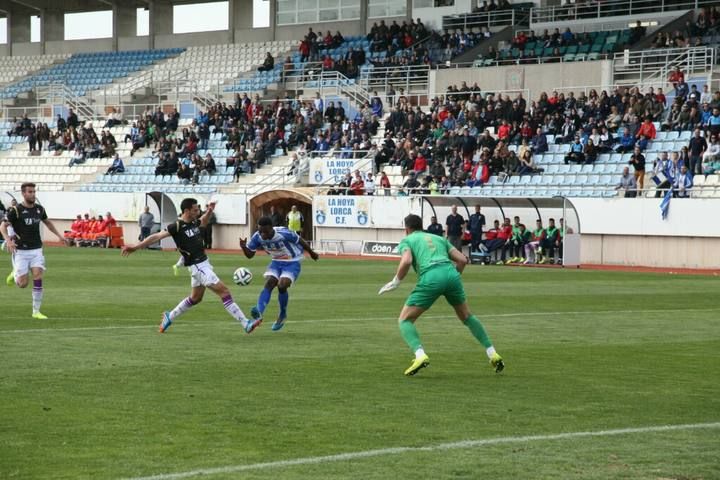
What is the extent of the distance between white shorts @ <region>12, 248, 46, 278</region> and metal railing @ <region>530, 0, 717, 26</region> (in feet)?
124

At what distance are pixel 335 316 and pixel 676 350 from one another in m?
6.19

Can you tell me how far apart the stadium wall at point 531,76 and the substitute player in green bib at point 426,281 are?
36494 millimetres

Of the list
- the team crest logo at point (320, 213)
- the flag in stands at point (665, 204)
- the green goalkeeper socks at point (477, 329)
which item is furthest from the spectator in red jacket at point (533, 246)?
the green goalkeeper socks at point (477, 329)

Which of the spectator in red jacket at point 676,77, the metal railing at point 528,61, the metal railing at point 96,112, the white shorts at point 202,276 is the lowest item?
the white shorts at point 202,276

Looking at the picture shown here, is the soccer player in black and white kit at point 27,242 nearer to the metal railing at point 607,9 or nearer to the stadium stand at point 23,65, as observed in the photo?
the metal railing at point 607,9

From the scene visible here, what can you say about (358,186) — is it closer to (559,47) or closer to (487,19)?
(559,47)

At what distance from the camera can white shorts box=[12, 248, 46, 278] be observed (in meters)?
19.1

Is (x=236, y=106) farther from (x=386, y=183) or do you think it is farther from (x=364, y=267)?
(x=364, y=267)

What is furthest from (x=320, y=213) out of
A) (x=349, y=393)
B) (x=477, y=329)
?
(x=349, y=393)

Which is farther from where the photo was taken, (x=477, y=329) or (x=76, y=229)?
(x=76, y=229)

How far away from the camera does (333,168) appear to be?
158ft

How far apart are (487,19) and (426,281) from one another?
1800 inches

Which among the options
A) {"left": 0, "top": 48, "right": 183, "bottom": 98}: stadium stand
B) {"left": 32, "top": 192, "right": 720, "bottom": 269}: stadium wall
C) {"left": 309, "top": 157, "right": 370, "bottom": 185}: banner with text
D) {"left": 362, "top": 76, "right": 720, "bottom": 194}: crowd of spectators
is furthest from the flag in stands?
{"left": 0, "top": 48, "right": 183, "bottom": 98}: stadium stand

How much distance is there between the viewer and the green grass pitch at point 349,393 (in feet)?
28.6
